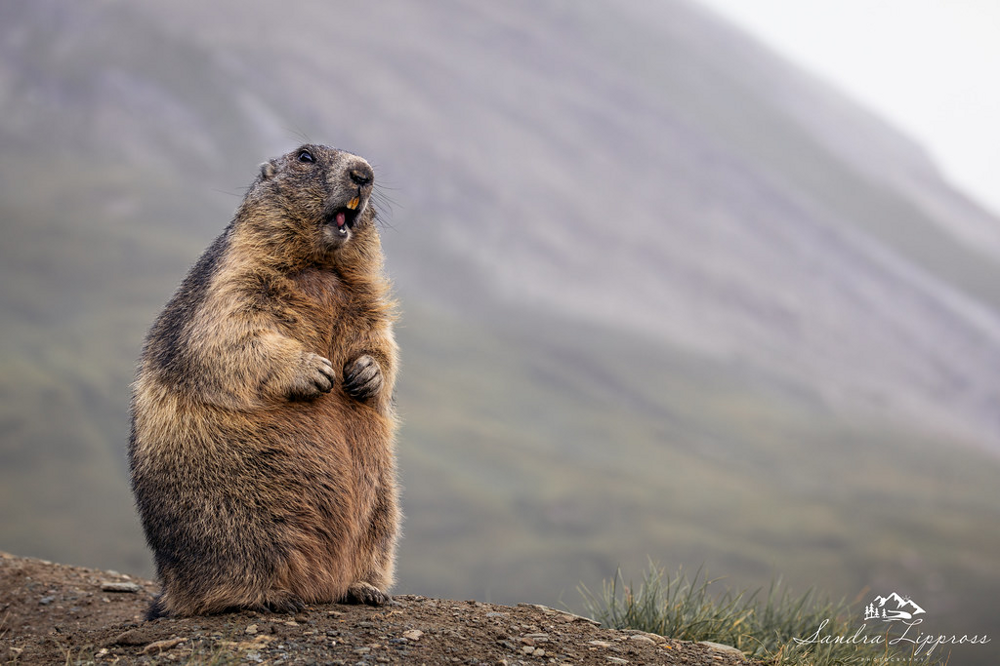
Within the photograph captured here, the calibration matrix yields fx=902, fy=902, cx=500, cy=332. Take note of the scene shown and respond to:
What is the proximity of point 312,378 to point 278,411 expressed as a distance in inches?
Answer: 14.4

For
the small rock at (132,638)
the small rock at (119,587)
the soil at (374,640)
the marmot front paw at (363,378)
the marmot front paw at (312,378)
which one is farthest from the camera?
the small rock at (119,587)

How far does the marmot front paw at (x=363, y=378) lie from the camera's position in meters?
5.83

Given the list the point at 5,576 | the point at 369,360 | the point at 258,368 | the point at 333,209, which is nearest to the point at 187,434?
the point at 258,368

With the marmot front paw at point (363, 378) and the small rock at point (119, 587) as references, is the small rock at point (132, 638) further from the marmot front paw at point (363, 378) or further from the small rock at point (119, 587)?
the small rock at point (119, 587)

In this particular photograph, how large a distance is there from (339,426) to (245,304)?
0.99 m

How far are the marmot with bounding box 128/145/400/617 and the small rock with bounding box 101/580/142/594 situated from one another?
1.86m

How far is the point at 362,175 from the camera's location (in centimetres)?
597

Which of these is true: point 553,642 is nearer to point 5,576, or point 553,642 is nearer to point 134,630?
point 134,630

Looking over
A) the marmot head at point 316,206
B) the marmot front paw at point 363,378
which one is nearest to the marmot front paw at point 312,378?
the marmot front paw at point 363,378

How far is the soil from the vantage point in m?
5.18

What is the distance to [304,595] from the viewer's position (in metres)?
5.79

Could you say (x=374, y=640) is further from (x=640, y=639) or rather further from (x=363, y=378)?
(x=640, y=639)

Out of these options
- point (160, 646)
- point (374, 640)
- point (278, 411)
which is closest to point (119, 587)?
point (160, 646)

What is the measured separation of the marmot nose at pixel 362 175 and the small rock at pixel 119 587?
14.3ft
